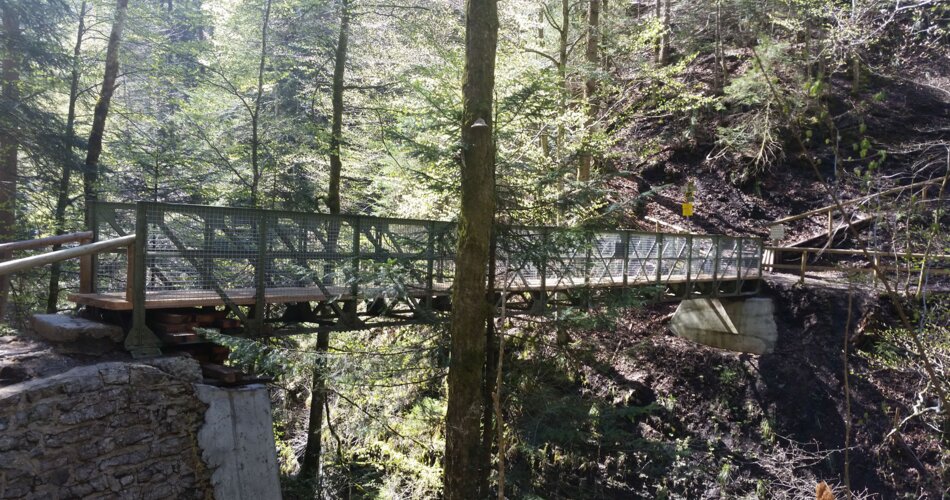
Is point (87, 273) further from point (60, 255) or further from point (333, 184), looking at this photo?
point (333, 184)

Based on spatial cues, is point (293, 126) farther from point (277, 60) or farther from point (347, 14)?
point (347, 14)

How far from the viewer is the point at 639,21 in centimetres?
1602

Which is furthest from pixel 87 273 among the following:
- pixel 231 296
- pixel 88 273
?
pixel 231 296

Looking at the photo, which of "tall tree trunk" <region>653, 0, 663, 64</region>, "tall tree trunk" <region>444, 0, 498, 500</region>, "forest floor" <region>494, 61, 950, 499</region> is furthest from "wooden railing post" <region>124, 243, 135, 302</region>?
"tall tree trunk" <region>653, 0, 663, 64</region>

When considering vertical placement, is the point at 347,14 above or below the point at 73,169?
above

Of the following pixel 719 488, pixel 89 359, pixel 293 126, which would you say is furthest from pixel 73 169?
pixel 719 488

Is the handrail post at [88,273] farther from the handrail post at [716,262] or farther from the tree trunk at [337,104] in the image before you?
the handrail post at [716,262]

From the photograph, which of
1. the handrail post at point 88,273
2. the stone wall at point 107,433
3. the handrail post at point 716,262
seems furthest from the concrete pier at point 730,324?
the handrail post at point 88,273

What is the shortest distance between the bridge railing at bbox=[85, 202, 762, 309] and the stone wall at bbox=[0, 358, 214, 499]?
808 millimetres

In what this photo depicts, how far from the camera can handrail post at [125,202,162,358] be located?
4.90 m

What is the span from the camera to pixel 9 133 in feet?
30.1

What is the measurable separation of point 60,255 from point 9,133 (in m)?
6.90

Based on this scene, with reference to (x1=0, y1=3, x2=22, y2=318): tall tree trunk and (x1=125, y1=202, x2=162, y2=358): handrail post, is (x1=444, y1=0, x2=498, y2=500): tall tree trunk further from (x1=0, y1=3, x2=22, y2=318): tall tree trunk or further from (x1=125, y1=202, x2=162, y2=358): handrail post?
(x1=0, y1=3, x2=22, y2=318): tall tree trunk

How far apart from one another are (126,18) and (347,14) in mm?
3946
